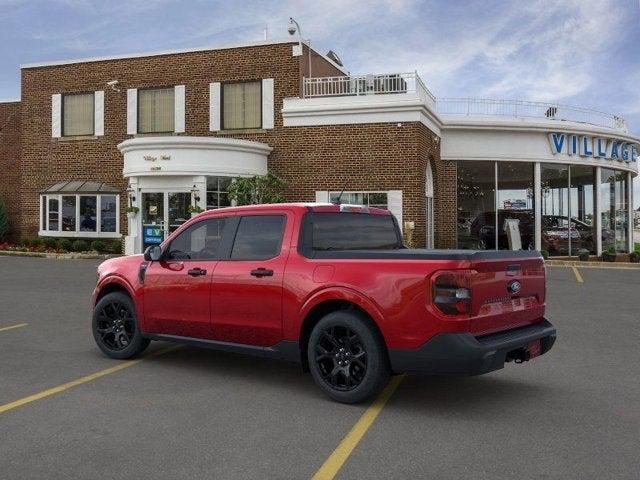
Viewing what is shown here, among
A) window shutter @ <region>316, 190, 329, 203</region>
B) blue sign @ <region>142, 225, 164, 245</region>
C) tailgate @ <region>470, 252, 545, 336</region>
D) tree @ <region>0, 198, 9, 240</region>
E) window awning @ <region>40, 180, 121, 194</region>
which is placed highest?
window awning @ <region>40, 180, 121, 194</region>

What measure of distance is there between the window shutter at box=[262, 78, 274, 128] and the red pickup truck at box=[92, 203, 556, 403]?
54.6ft

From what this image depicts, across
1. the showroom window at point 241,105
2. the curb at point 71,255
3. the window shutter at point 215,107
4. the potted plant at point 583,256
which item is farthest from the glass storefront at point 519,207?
the curb at point 71,255

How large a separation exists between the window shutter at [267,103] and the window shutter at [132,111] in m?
5.50

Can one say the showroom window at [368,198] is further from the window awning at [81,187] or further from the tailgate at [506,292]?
the tailgate at [506,292]

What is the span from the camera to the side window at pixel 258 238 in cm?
606

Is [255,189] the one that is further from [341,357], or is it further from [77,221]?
[341,357]

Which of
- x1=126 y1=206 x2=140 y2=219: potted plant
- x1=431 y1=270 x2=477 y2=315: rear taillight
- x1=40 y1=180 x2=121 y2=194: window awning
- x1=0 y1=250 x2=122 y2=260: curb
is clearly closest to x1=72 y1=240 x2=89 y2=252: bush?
x1=0 y1=250 x2=122 y2=260: curb

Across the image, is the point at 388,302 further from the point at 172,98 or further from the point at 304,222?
the point at 172,98

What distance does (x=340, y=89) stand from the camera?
23.9m

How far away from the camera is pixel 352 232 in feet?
20.8

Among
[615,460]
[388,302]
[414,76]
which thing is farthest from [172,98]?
[615,460]

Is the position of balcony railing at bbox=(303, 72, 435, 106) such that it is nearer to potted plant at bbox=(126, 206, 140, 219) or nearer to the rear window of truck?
potted plant at bbox=(126, 206, 140, 219)

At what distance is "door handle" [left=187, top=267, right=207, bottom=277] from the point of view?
6414 mm

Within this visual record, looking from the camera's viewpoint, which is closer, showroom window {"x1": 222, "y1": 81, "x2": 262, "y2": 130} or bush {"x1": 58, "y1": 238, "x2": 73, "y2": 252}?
showroom window {"x1": 222, "y1": 81, "x2": 262, "y2": 130}
